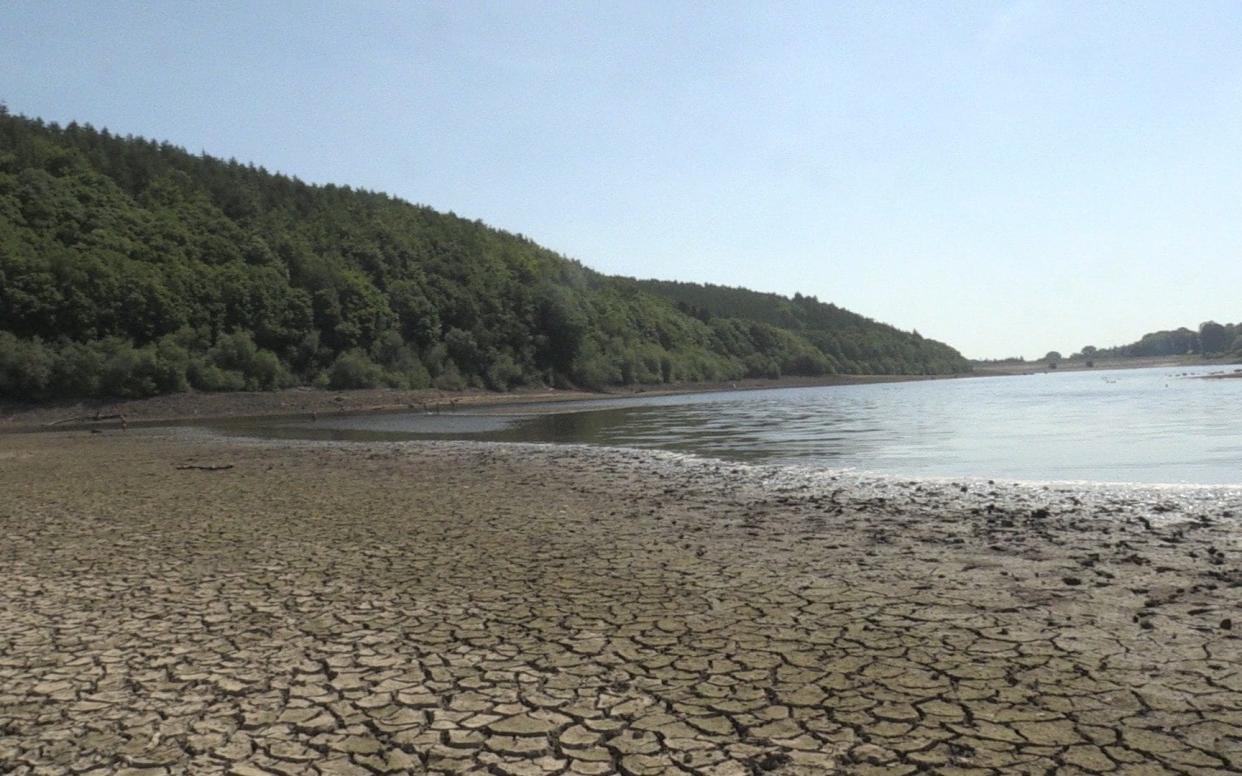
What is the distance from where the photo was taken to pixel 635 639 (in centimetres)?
729

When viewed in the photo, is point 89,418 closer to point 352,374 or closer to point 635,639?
point 352,374

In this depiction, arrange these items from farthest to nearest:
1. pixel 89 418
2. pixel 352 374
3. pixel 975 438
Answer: pixel 352 374, pixel 89 418, pixel 975 438

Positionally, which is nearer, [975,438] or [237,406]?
[975,438]

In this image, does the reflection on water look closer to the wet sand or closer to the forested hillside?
the wet sand

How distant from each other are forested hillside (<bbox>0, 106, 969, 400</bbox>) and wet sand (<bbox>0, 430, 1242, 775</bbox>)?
70.1 m

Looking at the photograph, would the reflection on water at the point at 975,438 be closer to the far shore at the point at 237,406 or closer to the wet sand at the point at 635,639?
the wet sand at the point at 635,639

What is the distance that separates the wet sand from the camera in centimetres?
509

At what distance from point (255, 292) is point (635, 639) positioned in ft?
327

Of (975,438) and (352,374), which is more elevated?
(352,374)

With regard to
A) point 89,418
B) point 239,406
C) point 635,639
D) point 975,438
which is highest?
point 239,406

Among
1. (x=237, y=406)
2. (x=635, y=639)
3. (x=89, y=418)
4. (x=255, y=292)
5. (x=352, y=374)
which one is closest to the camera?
(x=635, y=639)

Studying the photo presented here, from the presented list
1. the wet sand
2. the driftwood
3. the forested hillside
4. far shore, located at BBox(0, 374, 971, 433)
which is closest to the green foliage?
the forested hillside

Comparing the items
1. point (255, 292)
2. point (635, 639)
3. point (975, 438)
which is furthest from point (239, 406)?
point (635, 639)

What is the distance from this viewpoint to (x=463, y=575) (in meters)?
9.95
